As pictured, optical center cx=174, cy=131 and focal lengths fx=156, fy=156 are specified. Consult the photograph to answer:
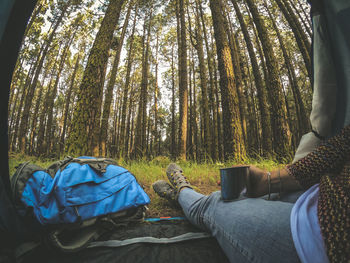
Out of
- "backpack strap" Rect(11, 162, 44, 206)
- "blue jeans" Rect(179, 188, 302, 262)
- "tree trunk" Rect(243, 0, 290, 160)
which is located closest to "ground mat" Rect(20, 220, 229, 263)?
"blue jeans" Rect(179, 188, 302, 262)

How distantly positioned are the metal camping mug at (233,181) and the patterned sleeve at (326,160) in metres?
0.33

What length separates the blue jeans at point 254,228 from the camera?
71cm

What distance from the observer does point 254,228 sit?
827mm

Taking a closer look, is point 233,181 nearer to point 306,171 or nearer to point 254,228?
point 254,228

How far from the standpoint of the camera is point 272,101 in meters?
4.87

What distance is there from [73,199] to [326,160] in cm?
173

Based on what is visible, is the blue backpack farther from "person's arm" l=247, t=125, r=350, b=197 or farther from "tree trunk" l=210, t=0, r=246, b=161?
"tree trunk" l=210, t=0, r=246, b=161

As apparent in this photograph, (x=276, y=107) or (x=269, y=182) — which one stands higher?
(x=276, y=107)

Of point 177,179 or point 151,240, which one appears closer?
point 151,240

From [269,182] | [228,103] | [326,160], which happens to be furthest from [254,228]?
[228,103]

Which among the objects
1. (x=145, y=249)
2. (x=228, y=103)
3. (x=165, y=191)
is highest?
(x=228, y=103)

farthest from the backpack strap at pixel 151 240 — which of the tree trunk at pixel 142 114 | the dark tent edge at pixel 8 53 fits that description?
the tree trunk at pixel 142 114

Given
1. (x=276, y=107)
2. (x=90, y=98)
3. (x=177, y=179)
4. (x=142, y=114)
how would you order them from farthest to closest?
(x=142, y=114)
(x=276, y=107)
(x=90, y=98)
(x=177, y=179)

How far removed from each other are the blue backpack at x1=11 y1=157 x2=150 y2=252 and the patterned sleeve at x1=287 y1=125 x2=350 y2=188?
55.6 inches
